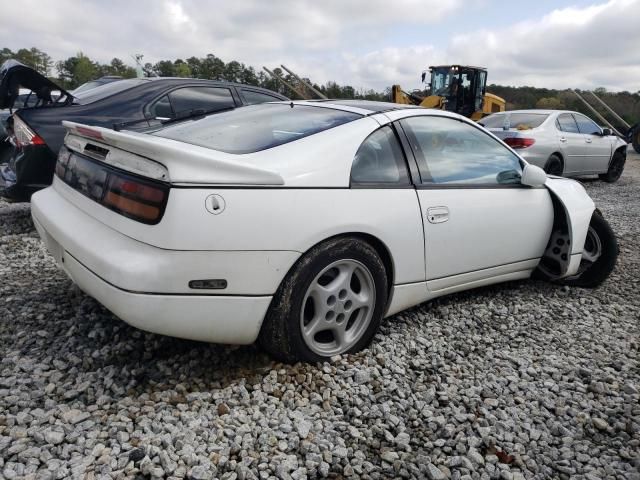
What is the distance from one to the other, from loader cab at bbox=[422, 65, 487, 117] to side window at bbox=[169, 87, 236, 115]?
34.8 ft

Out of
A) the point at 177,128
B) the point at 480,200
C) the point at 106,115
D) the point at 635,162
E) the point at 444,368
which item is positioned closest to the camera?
the point at 444,368

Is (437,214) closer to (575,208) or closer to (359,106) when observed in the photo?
(359,106)

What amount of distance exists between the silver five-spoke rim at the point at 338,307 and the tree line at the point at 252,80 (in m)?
15.5

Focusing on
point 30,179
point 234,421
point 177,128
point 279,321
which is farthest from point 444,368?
point 30,179

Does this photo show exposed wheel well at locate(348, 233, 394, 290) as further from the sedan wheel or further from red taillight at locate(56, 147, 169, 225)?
the sedan wheel

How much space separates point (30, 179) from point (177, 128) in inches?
87.7

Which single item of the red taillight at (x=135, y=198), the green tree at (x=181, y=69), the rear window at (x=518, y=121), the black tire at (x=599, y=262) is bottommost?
the black tire at (x=599, y=262)

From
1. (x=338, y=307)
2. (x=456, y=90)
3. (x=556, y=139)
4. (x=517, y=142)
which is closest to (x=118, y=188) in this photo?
(x=338, y=307)

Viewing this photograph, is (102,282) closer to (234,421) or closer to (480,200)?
(234,421)

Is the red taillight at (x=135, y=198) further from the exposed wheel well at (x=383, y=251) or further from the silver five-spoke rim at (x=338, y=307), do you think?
the exposed wheel well at (x=383, y=251)

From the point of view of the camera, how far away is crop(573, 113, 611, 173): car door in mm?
9516

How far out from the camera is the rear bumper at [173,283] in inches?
77.9

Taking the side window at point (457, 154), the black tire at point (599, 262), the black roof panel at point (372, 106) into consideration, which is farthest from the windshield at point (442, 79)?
the black roof panel at point (372, 106)

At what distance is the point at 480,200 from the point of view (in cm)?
303
